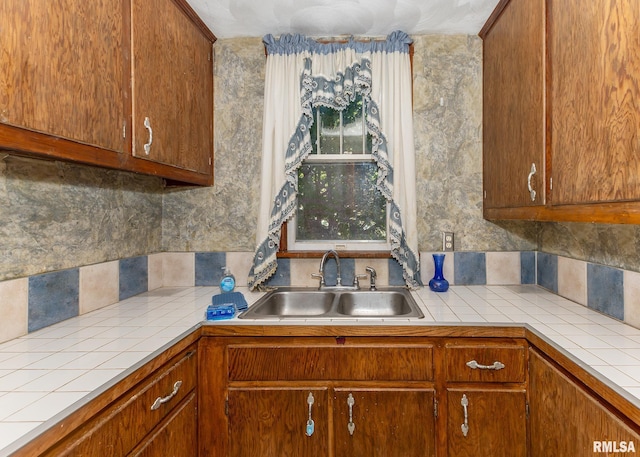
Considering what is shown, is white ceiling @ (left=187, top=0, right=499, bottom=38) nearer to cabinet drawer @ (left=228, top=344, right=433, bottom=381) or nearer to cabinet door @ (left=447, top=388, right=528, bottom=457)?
cabinet drawer @ (left=228, top=344, right=433, bottom=381)

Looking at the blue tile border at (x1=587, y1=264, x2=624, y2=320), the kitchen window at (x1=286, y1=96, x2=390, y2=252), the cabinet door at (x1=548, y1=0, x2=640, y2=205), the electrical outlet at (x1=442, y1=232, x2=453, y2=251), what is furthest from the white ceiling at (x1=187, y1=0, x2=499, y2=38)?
the blue tile border at (x1=587, y1=264, x2=624, y2=320)

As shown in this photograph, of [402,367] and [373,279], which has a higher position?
[373,279]

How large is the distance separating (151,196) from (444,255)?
179cm

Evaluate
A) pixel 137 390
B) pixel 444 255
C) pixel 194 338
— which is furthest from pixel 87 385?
pixel 444 255

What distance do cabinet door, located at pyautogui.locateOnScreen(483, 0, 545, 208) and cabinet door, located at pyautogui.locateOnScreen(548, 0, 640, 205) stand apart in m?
0.09

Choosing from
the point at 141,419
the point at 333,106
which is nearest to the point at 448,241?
the point at 333,106

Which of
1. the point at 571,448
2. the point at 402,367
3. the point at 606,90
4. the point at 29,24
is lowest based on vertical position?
the point at 571,448

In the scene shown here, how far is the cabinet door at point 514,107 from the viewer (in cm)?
153

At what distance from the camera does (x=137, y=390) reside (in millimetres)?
1107

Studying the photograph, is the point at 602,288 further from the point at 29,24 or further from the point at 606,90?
the point at 29,24

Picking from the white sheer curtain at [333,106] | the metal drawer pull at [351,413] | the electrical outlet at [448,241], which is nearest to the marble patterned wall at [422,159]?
the electrical outlet at [448,241]

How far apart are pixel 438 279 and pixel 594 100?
1.16m

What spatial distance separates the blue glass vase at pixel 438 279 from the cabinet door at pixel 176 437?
136 cm
